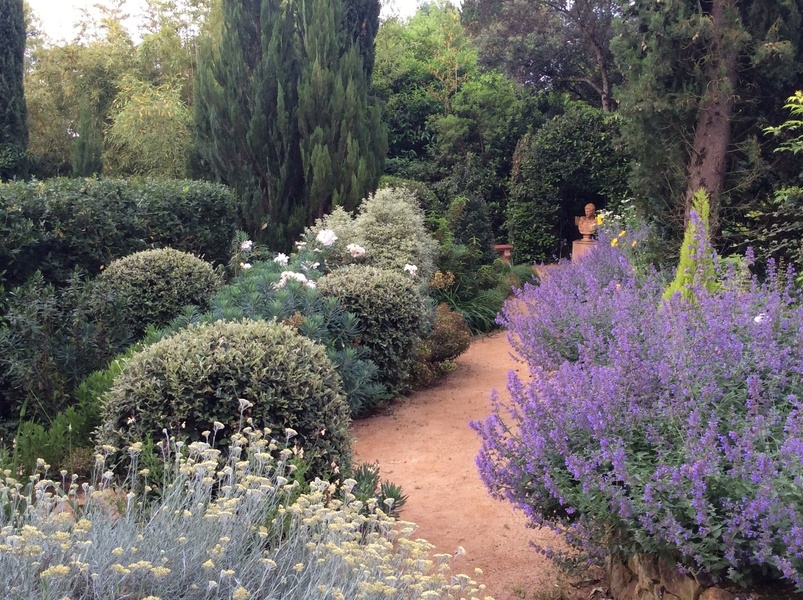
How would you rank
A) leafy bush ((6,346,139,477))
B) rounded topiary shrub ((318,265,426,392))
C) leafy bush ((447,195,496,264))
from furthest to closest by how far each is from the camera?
1. leafy bush ((447,195,496,264))
2. rounded topiary shrub ((318,265,426,392))
3. leafy bush ((6,346,139,477))

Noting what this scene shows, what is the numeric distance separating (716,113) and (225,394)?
6022mm

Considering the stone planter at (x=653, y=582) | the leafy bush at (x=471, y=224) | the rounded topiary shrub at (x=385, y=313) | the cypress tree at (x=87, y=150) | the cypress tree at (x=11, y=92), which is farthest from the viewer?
the cypress tree at (x=11, y=92)

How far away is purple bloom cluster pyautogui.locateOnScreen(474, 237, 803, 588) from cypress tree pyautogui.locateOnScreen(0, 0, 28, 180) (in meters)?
12.5

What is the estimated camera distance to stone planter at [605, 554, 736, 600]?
2133 mm

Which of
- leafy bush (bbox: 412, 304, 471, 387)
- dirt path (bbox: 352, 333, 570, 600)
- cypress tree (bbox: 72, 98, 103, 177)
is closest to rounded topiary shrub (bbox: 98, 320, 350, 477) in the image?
dirt path (bbox: 352, 333, 570, 600)

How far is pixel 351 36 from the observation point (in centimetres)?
1029

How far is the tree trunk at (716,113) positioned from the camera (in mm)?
6812

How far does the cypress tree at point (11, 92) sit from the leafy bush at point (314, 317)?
364 inches

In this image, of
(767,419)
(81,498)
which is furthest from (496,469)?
(81,498)

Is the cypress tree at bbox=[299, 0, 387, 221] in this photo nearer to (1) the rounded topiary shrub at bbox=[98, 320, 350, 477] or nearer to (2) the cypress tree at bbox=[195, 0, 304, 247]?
(2) the cypress tree at bbox=[195, 0, 304, 247]

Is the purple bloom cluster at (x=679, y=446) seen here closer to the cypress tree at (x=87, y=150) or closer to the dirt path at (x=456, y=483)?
the dirt path at (x=456, y=483)

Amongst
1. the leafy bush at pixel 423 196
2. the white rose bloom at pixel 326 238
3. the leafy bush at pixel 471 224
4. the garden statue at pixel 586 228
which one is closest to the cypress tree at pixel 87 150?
the leafy bush at pixel 423 196

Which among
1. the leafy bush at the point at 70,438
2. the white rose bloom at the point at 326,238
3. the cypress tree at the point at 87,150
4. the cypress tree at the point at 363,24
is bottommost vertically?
the leafy bush at the point at 70,438

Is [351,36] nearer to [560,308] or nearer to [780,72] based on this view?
[780,72]
